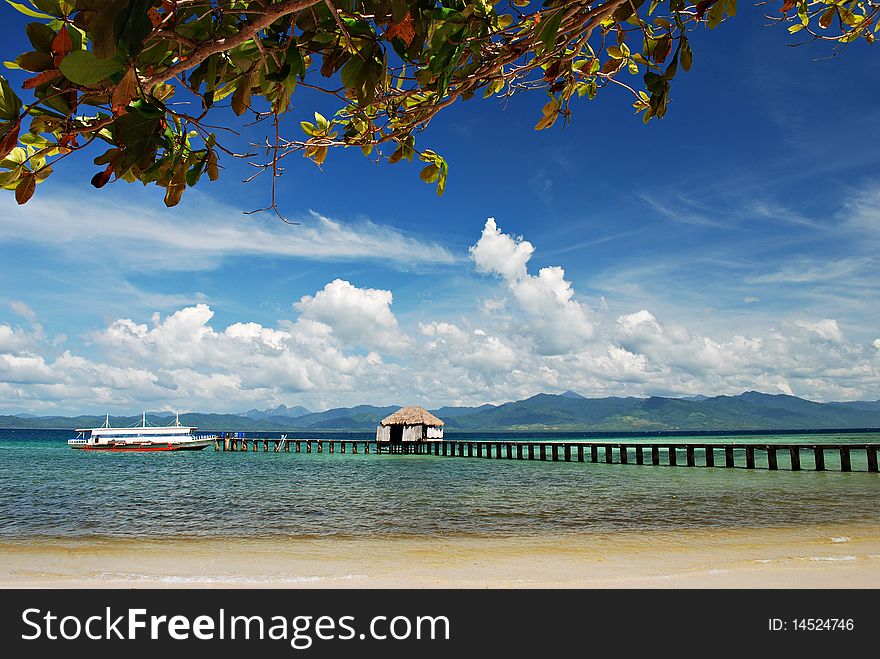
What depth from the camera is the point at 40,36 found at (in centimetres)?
149

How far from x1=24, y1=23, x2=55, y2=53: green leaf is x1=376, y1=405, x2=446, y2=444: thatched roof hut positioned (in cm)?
4442

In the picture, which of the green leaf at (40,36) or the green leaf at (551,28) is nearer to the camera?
the green leaf at (40,36)

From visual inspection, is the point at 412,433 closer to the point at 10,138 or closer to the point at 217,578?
the point at 217,578

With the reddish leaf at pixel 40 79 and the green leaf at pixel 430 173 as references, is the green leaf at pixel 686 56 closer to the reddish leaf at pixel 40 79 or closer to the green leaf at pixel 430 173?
the green leaf at pixel 430 173

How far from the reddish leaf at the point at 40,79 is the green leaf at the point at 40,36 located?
0.05 m

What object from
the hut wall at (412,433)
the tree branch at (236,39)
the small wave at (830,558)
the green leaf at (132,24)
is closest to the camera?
the green leaf at (132,24)

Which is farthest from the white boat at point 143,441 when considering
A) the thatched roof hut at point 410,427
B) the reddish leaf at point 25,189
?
the reddish leaf at point 25,189

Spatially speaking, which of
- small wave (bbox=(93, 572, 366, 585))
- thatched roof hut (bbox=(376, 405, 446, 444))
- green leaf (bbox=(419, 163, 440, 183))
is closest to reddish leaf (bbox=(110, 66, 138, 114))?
green leaf (bbox=(419, 163, 440, 183))

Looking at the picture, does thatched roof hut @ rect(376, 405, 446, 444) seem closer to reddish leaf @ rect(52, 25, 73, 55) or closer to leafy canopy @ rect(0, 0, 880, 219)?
leafy canopy @ rect(0, 0, 880, 219)

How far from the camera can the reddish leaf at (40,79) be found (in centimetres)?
150

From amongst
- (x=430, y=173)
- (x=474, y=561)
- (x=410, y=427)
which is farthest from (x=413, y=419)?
(x=430, y=173)
